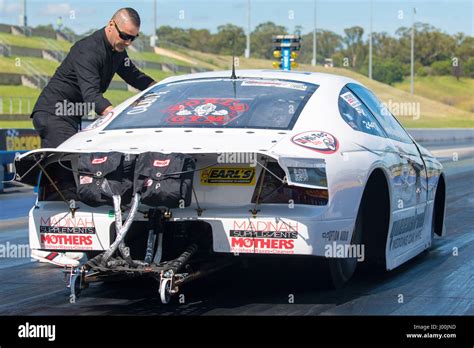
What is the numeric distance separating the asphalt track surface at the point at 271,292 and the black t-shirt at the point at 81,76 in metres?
1.44

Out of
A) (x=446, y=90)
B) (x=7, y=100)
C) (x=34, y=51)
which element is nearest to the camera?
(x=7, y=100)

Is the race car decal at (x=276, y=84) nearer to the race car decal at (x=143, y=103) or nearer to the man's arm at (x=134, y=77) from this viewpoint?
the race car decal at (x=143, y=103)

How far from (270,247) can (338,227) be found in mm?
513

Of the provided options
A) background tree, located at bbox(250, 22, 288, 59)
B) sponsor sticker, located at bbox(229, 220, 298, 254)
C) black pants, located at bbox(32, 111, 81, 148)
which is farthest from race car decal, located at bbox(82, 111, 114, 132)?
background tree, located at bbox(250, 22, 288, 59)

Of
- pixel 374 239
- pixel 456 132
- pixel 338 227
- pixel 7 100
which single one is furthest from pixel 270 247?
pixel 456 132

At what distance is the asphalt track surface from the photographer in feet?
20.0

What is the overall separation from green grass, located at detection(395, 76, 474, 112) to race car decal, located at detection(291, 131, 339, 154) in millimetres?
101880

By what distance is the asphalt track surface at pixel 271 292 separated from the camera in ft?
20.0

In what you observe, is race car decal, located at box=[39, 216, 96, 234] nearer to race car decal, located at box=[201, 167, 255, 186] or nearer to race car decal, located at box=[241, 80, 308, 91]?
race car decal, located at box=[201, 167, 255, 186]

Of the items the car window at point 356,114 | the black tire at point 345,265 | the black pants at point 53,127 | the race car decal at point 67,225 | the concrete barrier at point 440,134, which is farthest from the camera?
the concrete barrier at point 440,134

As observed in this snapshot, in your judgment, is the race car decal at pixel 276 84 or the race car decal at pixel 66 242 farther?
the race car decal at pixel 276 84

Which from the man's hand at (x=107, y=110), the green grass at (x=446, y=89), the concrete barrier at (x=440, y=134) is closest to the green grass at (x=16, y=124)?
the concrete barrier at (x=440, y=134)

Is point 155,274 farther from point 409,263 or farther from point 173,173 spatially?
point 409,263
